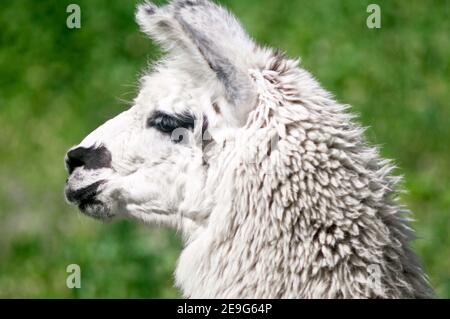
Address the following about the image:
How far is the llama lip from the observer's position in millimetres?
4770

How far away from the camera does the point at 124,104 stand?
27.2 ft

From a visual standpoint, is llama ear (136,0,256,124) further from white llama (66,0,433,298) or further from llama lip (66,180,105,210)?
llama lip (66,180,105,210)

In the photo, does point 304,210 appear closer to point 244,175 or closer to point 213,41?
point 244,175

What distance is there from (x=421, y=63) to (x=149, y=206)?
16.3 ft

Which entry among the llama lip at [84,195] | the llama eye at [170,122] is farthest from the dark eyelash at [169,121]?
the llama lip at [84,195]

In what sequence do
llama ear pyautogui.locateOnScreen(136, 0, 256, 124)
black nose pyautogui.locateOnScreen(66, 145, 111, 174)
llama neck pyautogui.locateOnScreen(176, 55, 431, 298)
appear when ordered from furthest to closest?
black nose pyautogui.locateOnScreen(66, 145, 111, 174), llama ear pyautogui.locateOnScreen(136, 0, 256, 124), llama neck pyautogui.locateOnScreen(176, 55, 431, 298)

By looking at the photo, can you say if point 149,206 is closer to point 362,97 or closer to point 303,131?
point 303,131

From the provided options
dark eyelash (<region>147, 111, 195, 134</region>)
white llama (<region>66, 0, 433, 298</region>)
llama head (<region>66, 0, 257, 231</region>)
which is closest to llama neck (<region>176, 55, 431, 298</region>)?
white llama (<region>66, 0, 433, 298</region>)

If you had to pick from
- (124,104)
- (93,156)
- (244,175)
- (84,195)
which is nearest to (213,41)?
(244,175)

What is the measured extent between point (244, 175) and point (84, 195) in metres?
0.70

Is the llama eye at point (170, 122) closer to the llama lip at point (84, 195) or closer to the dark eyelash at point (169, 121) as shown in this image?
the dark eyelash at point (169, 121)

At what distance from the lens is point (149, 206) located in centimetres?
471

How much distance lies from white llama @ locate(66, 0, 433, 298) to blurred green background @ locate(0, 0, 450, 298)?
2599 mm

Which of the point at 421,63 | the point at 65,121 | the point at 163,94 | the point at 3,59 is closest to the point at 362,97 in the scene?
the point at 421,63
